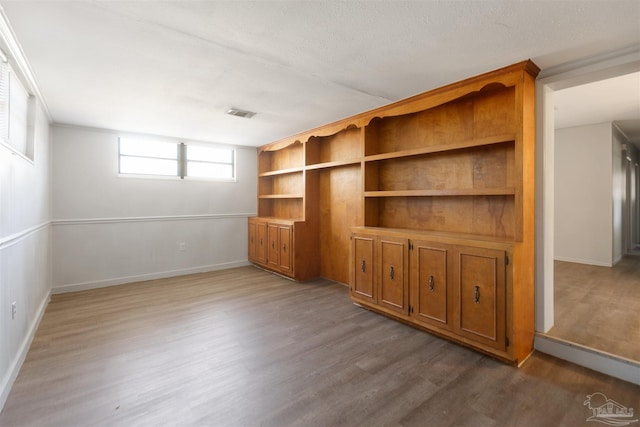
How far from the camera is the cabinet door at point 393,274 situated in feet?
9.90

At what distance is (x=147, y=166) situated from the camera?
4895 millimetres

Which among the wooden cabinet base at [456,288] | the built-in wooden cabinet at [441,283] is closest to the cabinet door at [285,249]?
the built-in wooden cabinet at [441,283]

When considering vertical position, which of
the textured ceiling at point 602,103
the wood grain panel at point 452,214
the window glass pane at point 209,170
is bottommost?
the wood grain panel at point 452,214

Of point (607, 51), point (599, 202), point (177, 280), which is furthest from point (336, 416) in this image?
point (599, 202)

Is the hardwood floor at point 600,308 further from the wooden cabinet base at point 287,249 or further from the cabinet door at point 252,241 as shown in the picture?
the cabinet door at point 252,241

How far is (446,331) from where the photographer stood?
267 cm

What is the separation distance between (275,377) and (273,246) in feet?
10.1

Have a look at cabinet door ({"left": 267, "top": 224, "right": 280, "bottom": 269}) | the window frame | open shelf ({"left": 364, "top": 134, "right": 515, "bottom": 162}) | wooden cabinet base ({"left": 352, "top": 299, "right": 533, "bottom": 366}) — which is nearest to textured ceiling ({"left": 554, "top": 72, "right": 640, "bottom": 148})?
open shelf ({"left": 364, "top": 134, "right": 515, "bottom": 162})

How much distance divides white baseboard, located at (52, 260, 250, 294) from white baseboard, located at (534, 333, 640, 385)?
4793mm

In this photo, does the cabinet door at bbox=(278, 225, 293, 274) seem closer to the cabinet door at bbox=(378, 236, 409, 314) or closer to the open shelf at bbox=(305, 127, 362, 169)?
the open shelf at bbox=(305, 127, 362, 169)

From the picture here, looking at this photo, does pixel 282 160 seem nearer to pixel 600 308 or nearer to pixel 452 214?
pixel 452 214

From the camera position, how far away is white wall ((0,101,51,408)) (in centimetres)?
198

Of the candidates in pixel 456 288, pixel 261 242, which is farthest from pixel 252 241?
pixel 456 288

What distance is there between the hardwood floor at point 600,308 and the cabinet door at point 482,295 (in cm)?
62
